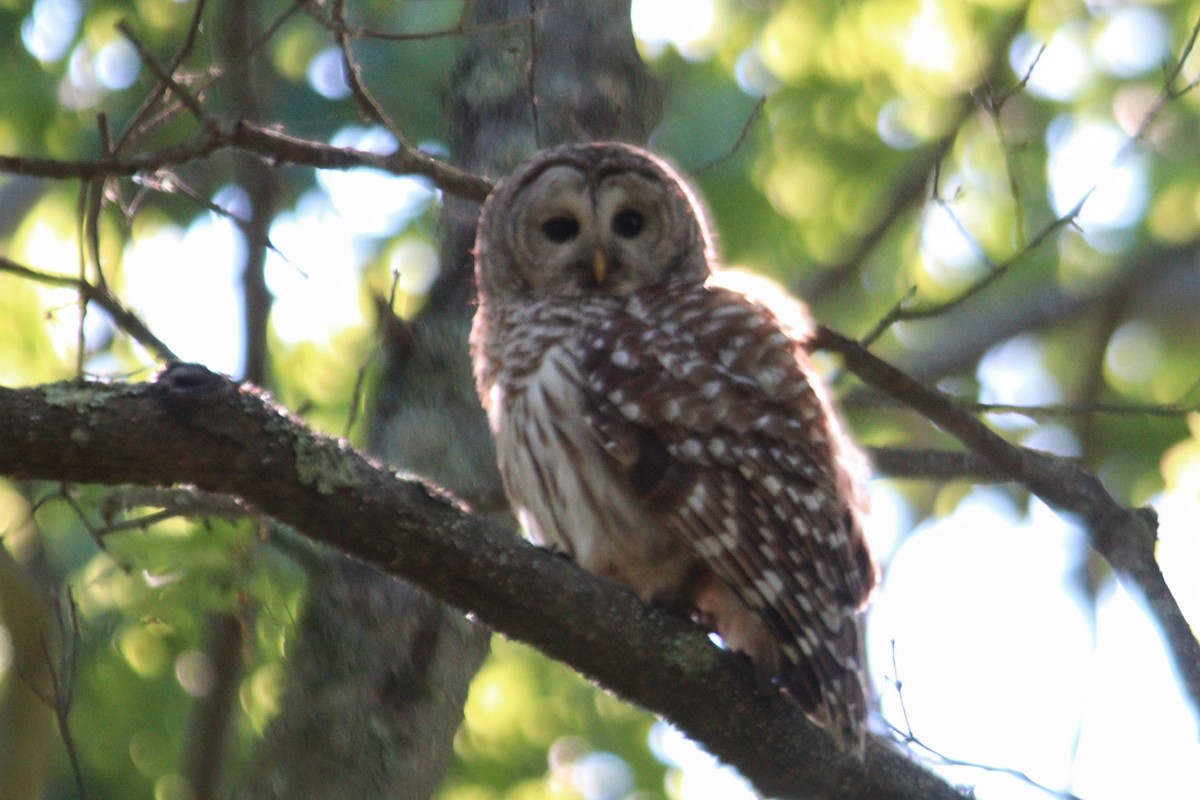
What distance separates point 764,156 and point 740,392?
3.22m

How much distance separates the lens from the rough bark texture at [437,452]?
3582 millimetres

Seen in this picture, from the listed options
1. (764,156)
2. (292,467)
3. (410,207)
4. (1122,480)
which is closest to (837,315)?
(764,156)

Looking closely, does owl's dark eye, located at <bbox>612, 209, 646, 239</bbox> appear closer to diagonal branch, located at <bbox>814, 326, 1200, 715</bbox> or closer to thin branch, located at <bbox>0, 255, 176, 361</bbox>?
diagonal branch, located at <bbox>814, 326, 1200, 715</bbox>

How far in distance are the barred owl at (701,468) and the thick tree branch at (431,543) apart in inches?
5.4

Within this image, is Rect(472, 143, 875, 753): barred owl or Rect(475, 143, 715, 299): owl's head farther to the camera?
Rect(475, 143, 715, 299): owl's head

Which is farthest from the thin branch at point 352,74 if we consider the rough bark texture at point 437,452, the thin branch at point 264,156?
the rough bark texture at point 437,452

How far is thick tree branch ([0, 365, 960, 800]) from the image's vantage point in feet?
7.03

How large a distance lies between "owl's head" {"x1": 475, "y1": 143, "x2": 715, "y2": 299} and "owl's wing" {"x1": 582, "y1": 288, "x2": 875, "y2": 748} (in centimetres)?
54

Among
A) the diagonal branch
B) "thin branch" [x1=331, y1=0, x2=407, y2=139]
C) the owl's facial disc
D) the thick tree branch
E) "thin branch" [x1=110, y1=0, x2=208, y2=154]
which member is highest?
the owl's facial disc

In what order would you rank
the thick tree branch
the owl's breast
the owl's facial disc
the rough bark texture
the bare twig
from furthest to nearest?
the owl's facial disc
the rough bark texture
the owl's breast
the bare twig
the thick tree branch

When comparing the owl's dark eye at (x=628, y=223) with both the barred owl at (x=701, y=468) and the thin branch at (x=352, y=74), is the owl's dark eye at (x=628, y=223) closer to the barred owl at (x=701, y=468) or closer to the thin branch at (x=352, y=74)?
the barred owl at (x=701, y=468)

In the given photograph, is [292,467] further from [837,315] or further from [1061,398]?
[1061,398]

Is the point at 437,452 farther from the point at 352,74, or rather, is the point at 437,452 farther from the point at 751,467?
the point at 352,74

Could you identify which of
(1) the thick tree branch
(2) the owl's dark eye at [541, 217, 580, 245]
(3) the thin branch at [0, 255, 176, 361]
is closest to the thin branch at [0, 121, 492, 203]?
Result: (3) the thin branch at [0, 255, 176, 361]
